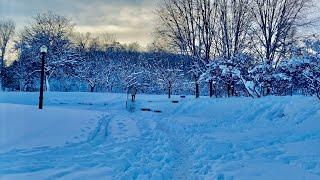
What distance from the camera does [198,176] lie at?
738 cm

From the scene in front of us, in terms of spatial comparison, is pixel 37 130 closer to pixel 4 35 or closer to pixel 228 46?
pixel 228 46

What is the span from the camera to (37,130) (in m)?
12.5

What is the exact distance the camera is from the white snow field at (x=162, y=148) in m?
7.57

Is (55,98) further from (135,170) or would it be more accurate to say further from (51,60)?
(135,170)

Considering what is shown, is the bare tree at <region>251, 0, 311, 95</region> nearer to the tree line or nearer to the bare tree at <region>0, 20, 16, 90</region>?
the tree line

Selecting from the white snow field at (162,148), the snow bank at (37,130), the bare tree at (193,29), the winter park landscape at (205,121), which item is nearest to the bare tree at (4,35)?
the winter park landscape at (205,121)

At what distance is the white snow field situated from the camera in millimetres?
7566

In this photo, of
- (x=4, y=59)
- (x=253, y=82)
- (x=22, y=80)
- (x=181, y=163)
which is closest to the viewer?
(x=181, y=163)

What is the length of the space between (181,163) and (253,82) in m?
17.0

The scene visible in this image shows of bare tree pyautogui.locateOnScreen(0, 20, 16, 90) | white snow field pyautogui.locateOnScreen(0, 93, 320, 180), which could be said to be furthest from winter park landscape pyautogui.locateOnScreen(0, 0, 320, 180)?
bare tree pyautogui.locateOnScreen(0, 20, 16, 90)

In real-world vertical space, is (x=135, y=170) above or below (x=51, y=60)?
below

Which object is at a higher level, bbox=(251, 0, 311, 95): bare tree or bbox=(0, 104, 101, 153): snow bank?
bbox=(251, 0, 311, 95): bare tree

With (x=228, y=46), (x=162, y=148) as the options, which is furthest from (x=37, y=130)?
(x=228, y=46)

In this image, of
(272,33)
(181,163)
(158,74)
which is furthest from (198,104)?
(158,74)
